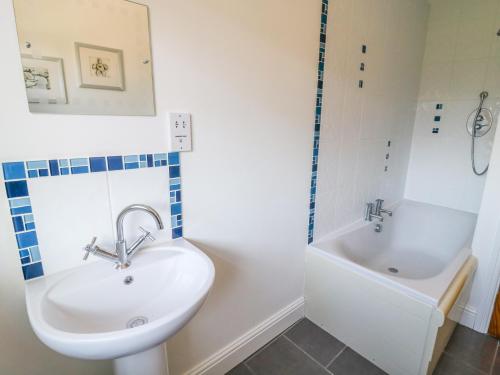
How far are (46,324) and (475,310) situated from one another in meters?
2.35

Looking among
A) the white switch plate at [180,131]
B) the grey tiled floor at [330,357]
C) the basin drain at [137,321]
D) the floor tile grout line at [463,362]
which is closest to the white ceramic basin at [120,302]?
the basin drain at [137,321]

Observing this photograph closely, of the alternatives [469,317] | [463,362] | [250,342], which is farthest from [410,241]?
[250,342]

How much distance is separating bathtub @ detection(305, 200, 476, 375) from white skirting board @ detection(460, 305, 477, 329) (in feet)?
0.30

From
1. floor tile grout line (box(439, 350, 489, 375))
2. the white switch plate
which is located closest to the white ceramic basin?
the white switch plate

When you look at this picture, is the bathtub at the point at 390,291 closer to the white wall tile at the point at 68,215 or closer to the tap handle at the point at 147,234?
the tap handle at the point at 147,234

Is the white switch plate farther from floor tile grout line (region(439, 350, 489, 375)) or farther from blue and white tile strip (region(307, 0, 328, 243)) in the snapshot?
floor tile grout line (region(439, 350, 489, 375))

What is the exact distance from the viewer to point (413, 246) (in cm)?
255

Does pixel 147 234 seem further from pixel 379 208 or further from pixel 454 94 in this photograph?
pixel 454 94

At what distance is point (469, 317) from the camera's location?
187 cm

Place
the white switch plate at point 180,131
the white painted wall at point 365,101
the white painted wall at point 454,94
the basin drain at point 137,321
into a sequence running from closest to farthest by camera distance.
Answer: the basin drain at point 137,321 < the white switch plate at point 180,131 < the white painted wall at point 365,101 < the white painted wall at point 454,94

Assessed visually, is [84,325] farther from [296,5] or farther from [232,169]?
[296,5]

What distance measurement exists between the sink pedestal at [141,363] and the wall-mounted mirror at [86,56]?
2.69 feet

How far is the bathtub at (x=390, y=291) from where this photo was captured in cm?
135

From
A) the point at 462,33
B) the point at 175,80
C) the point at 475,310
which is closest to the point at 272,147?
the point at 175,80
